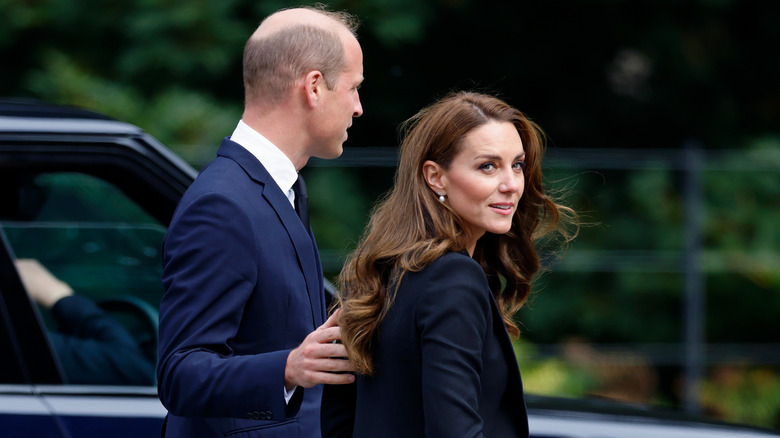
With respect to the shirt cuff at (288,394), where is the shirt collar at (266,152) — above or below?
above

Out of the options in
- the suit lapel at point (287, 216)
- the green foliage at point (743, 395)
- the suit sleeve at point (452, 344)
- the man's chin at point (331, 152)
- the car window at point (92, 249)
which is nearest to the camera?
the suit sleeve at point (452, 344)

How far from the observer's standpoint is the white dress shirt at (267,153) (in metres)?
1.90

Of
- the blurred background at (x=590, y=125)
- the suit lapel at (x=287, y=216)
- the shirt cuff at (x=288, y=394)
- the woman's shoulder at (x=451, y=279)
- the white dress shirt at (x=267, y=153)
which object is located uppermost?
the blurred background at (x=590, y=125)

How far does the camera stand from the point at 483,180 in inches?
66.8

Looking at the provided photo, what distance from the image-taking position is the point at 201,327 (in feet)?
Answer: 5.39

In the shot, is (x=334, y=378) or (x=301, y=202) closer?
(x=334, y=378)

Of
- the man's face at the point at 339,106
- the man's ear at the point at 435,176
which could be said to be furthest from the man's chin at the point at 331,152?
the man's ear at the point at 435,176

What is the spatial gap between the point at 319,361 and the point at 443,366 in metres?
0.22

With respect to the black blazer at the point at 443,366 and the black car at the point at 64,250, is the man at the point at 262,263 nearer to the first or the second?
the black blazer at the point at 443,366

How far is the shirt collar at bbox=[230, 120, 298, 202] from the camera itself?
1896 mm

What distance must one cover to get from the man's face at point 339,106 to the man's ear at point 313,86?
0.01 m

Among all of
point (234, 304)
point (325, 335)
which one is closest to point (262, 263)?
point (234, 304)

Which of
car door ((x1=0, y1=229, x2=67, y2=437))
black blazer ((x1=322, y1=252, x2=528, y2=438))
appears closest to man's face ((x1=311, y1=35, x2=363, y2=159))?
black blazer ((x1=322, y1=252, x2=528, y2=438))

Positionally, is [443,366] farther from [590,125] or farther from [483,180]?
[590,125]
